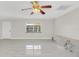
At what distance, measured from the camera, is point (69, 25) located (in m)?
7.51

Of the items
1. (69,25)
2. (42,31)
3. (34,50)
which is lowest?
(34,50)

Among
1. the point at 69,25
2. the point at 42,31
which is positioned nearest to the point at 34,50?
the point at 42,31

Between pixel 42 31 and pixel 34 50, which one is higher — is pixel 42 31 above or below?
above

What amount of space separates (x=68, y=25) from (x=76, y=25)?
104cm

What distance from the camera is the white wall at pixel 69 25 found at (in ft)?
21.6

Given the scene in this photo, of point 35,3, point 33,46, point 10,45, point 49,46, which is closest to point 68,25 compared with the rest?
point 49,46

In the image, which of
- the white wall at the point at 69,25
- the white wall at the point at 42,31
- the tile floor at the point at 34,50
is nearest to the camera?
the white wall at the point at 42,31

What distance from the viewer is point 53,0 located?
146 cm

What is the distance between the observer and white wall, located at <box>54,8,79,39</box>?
6570mm

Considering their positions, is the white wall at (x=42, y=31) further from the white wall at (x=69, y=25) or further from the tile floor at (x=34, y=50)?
the white wall at (x=69, y=25)

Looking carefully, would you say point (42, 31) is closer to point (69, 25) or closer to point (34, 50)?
point (34, 50)

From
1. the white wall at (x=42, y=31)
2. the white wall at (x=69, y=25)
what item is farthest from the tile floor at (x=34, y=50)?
the white wall at (x=69, y=25)

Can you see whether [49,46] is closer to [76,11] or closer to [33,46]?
[33,46]

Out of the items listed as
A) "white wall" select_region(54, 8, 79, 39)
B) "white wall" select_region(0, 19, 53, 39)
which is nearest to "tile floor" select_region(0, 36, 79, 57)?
"white wall" select_region(0, 19, 53, 39)
